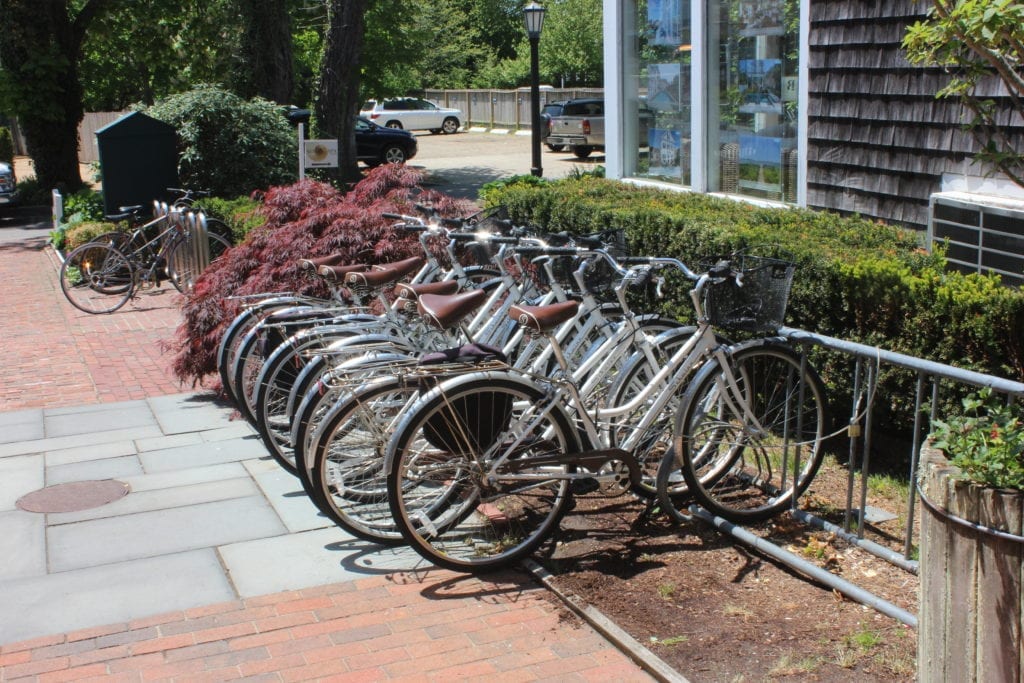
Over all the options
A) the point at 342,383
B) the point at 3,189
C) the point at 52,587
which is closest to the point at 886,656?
the point at 342,383

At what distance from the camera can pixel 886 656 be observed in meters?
3.79

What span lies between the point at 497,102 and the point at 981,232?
40161 mm

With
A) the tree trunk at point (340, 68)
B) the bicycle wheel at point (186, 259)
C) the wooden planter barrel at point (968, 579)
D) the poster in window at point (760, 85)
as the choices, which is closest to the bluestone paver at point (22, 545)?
the wooden planter barrel at point (968, 579)

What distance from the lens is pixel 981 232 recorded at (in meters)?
7.18

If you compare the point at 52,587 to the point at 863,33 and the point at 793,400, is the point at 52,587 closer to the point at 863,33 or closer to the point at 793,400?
the point at 793,400

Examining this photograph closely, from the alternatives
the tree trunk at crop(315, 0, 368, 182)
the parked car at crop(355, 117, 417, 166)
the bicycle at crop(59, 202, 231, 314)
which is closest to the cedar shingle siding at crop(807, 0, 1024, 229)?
the bicycle at crop(59, 202, 231, 314)

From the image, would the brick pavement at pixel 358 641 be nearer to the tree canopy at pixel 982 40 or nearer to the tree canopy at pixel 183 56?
the tree canopy at pixel 982 40

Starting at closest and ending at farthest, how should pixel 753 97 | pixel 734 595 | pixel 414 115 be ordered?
pixel 734 595 < pixel 753 97 < pixel 414 115

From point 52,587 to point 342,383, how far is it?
5.05 feet

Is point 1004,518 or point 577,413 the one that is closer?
point 1004,518

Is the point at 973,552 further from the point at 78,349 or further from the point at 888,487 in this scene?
the point at 78,349

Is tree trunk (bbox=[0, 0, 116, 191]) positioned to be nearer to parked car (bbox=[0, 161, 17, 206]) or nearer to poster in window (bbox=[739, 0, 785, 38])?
parked car (bbox=[0, 161, 17, 206])

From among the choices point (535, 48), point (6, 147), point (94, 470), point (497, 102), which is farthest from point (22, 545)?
point (497, 102)

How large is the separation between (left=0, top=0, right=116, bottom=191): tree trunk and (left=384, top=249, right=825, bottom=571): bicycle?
19168mm
